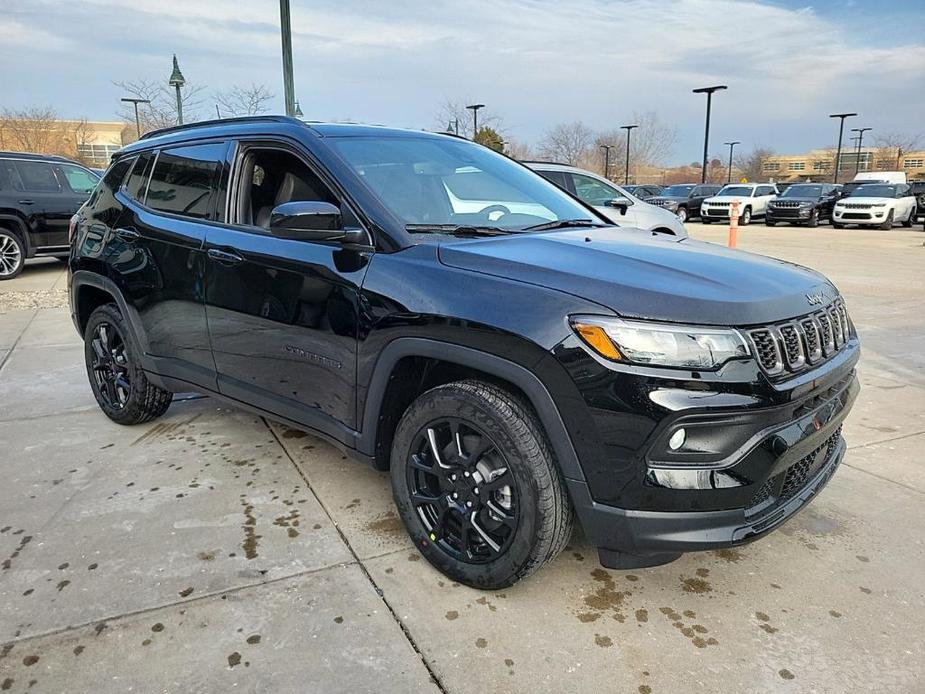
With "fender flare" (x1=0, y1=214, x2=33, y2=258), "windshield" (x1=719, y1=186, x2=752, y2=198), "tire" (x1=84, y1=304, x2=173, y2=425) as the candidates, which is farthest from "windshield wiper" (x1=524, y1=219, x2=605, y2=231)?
"windshield" (x1=719, y1=186, x2=752, y2=198)

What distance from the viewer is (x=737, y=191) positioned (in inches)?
1112

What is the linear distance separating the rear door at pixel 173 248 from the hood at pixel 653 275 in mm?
1572

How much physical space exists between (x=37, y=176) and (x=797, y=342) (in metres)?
12.5

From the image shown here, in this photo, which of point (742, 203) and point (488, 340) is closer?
point (488, 340)

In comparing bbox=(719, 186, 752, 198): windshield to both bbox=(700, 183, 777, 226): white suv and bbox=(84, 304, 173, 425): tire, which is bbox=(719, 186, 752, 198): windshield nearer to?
bbox=(700, 183, 777, 226): white suv

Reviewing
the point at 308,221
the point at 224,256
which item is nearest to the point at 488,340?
the point at 308,221

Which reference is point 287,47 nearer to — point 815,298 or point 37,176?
point 37,176

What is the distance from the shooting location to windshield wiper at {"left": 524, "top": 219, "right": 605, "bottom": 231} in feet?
10.1

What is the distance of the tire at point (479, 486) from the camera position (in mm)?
2277

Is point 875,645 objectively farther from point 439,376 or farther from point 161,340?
point 161,340

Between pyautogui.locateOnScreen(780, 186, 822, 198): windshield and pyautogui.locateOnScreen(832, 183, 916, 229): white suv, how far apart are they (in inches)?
79.0

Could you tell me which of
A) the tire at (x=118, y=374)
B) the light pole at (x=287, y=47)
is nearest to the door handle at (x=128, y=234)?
the tire at (x=118, y=374)

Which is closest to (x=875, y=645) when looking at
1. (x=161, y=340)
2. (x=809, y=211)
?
(x=161, y=340)

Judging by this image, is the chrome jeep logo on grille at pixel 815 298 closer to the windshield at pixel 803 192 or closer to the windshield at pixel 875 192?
the windshield at pixel 875 192
